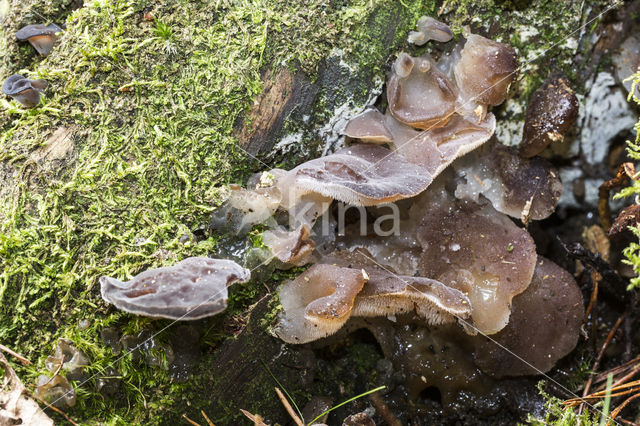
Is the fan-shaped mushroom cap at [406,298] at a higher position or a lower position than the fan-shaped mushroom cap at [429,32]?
lower

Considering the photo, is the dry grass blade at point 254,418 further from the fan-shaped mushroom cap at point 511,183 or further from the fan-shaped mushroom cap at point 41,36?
the fan-shaped mushroom cap at point 41,36

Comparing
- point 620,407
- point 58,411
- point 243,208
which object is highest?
point 243,208

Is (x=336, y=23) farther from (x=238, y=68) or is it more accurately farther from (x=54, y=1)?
(x=54, y=1)

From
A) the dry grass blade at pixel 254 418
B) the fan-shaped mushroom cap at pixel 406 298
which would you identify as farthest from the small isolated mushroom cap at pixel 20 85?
the dry grass blade at pixel 254 418

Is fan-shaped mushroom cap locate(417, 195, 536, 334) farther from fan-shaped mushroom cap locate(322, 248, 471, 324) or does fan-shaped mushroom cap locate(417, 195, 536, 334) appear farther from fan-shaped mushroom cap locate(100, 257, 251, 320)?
fan-shaped mushroom cap locate(100, 257, 251, 320)

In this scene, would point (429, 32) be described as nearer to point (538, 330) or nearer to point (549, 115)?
point (549, 115)

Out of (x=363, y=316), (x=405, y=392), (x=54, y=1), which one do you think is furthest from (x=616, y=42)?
(x=54, y=1)

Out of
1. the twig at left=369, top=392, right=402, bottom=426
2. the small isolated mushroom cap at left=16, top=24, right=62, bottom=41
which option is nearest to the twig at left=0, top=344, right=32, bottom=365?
the small isolated mushroom cap at left=16, top=24, right=62, bottom=41

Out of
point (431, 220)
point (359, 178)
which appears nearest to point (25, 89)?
point (359, 178)
